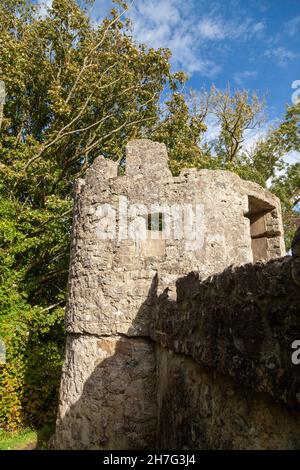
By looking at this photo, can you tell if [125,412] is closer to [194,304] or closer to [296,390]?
[194,304]

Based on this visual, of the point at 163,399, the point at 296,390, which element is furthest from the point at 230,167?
the point at 296,390

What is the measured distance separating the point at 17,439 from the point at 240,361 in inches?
286

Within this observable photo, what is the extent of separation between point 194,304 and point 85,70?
35.2 feet

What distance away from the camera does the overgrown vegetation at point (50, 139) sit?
344 inches

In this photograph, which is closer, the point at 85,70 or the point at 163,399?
the point at 163,399

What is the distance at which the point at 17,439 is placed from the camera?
7328 millimetres

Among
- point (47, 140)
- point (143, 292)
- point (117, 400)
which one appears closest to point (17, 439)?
point (117, 400)

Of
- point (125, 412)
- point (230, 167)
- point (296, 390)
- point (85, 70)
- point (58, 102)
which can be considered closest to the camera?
point (296, 390)

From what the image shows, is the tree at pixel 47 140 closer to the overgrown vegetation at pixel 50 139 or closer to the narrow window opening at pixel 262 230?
the overgrown vegetation at pixel 50 139

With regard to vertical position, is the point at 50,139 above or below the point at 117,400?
above

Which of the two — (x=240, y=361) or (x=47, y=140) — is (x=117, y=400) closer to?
(x=240, y=361)

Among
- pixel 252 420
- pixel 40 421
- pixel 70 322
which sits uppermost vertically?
pixel 70 322

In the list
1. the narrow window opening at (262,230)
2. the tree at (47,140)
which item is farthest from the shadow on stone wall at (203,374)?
the tree at (47,140)
